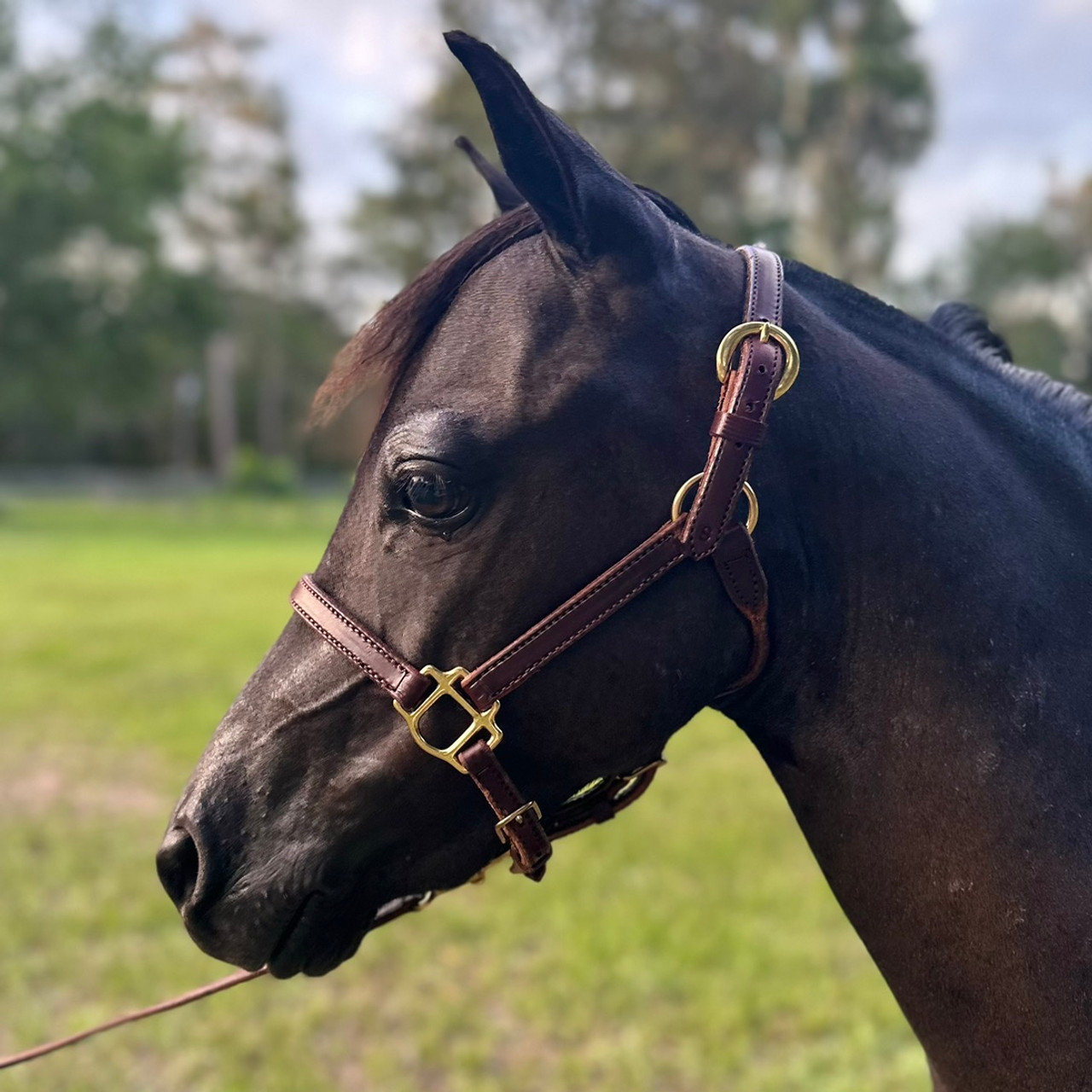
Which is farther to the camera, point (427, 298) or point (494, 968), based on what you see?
point (494, 968)

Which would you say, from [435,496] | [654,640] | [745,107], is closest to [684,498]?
[654,640]

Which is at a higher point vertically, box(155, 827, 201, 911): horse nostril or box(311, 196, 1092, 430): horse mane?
box(311, 196, 1092, 430): horse mane

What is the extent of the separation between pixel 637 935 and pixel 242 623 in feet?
29.8

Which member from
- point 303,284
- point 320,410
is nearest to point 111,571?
point 320,410

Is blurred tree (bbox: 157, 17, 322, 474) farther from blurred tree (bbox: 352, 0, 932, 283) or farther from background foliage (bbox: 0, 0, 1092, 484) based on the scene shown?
blurred tree (bbox: 352, 0, 932, 283)

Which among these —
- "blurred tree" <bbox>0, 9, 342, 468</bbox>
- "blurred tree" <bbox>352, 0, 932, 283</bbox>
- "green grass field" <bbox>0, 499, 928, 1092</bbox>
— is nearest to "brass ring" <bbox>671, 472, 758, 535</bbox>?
"green grass field" <bbox>0, 499, 928, 1092</bbox>

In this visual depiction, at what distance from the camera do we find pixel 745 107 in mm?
19969

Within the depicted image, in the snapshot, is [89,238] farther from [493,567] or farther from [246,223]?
[493,567]

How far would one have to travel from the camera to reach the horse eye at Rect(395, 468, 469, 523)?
4.32ft

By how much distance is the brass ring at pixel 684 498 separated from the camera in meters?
1.30

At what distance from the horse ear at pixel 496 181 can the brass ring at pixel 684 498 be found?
698 mm

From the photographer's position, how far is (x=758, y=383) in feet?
4.26

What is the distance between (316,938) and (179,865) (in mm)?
228

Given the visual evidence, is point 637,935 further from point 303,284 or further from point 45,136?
point 303,284
